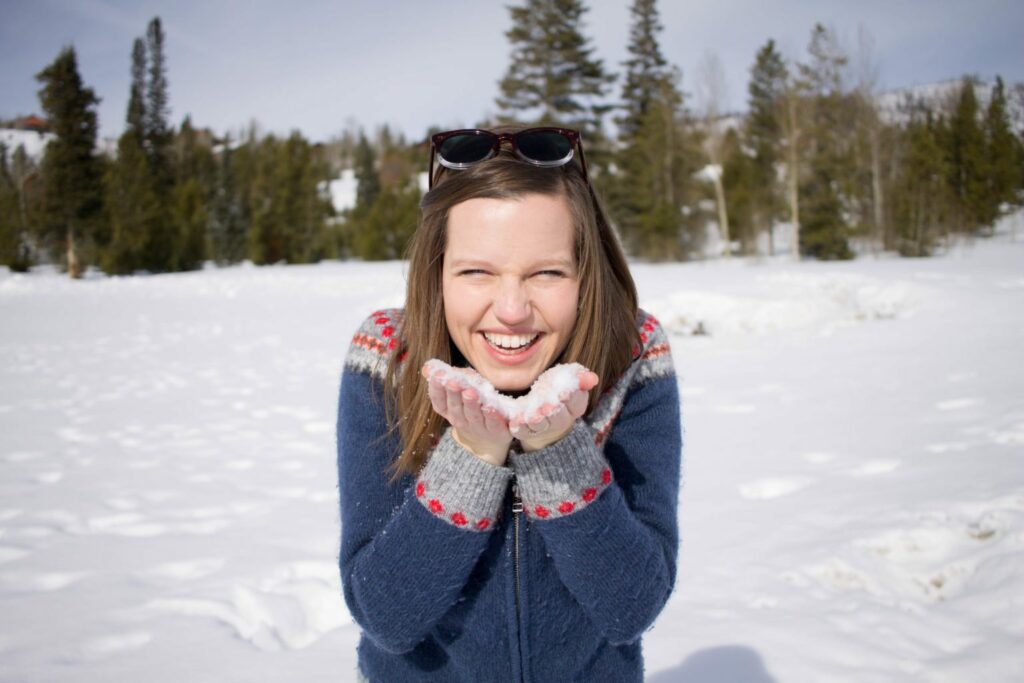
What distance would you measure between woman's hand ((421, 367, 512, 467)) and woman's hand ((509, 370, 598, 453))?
0.03 metres

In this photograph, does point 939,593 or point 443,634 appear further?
point 939,593

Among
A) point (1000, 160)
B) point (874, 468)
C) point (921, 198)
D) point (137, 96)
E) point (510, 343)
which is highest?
point (137, 96)

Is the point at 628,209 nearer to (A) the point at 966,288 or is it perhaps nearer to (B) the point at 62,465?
(A) the point at 966,288

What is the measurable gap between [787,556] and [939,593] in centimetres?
64

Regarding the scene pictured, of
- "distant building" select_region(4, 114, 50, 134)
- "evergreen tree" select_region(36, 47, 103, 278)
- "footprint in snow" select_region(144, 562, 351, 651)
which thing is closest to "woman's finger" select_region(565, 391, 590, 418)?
"footprint in snow" select_region(144, 562, 351, 651)

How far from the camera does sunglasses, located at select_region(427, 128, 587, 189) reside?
4.28 ft

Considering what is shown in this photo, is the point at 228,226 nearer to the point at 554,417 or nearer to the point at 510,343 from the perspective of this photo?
the point at 510,343

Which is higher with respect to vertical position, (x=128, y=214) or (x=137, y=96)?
(x=137, y=96)

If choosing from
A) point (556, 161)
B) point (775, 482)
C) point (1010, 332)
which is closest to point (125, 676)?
point (556, 161)

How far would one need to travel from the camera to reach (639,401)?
135 centimetres

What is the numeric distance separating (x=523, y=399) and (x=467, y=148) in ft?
2.00

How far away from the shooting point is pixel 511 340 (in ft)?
3.96

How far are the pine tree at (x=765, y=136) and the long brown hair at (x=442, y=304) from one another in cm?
2980

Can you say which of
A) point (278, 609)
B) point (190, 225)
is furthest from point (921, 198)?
point (190, 225)
